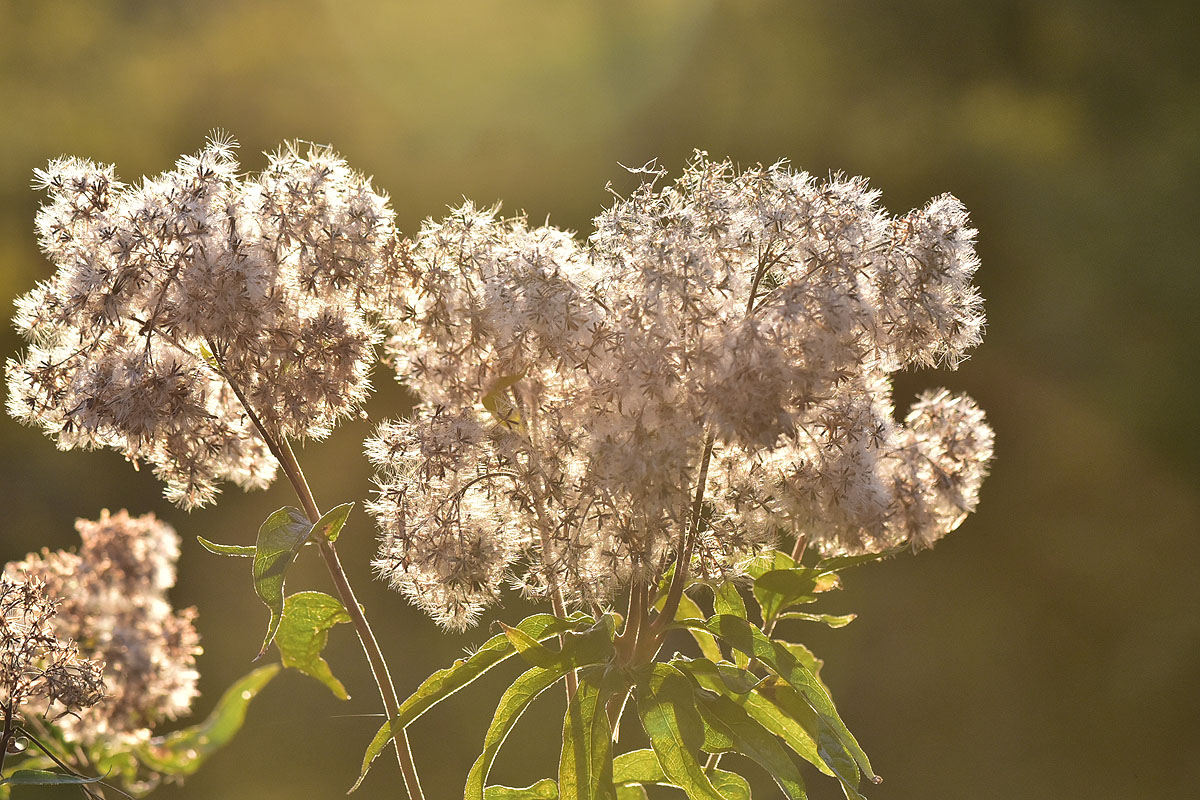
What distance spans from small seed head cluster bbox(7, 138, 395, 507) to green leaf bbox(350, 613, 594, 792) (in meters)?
0.31

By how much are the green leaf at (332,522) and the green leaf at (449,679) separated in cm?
20

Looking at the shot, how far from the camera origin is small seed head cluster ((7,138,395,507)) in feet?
3.43

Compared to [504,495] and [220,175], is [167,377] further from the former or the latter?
[504,495]

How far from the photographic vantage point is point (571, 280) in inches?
40.3

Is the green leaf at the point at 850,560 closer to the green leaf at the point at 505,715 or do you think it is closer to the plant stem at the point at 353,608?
the green leaf at the point at 505,715

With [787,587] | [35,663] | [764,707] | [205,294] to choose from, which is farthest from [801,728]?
[35,663]

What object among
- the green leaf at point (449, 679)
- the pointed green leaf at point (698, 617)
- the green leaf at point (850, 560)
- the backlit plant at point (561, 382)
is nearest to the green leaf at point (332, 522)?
→ the backlit plant at point (561, 382)

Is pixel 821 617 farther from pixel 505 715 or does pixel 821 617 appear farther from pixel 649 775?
pixel 505 715


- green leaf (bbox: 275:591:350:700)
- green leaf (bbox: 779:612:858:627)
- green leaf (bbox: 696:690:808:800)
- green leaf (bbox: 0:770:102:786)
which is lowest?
green leaf (bbox: 696:690:808:800)

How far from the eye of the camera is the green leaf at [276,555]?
103 cm

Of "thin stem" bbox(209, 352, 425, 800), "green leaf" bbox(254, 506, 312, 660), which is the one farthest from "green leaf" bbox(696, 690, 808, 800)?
"green leaf" bbox(254, 506, 312, 660)

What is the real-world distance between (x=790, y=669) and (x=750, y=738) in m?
0.09

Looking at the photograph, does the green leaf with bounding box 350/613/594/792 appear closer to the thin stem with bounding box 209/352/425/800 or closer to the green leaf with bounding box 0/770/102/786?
the thin stem with bounding box 209/352/425/800

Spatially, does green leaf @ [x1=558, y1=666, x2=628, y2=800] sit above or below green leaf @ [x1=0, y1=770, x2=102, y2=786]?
below
